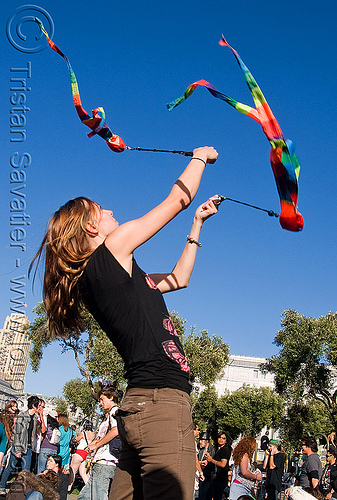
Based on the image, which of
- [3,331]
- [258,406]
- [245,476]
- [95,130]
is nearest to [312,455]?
[245,476]

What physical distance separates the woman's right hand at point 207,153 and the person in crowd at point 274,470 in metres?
11.7

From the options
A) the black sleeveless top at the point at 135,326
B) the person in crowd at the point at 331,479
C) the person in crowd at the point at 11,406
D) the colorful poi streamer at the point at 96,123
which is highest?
the colorful poi streamer at the point at 96,123

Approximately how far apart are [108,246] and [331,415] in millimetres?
37912

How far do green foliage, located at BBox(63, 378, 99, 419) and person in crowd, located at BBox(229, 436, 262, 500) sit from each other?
33.0 meters

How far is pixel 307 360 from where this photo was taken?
36812mm

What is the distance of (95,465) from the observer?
6637 millimetres

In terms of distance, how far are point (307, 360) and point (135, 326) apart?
1447 inches

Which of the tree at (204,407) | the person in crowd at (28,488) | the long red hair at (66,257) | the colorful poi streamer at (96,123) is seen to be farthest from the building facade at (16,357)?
the long red hair at (66,257)

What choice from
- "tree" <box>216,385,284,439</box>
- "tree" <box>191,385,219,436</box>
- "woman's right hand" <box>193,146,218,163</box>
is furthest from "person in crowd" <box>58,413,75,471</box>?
"tree" <box>216,385,284,439</box>

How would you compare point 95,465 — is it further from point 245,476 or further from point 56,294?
point 56,294

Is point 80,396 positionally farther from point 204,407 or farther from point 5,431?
point 5,431

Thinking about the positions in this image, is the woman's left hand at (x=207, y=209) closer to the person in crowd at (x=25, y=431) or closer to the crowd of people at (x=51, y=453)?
the crowd of people at (x=51, y=453)

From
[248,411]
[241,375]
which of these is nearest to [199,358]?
[248,411]

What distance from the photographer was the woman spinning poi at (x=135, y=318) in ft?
6.81
